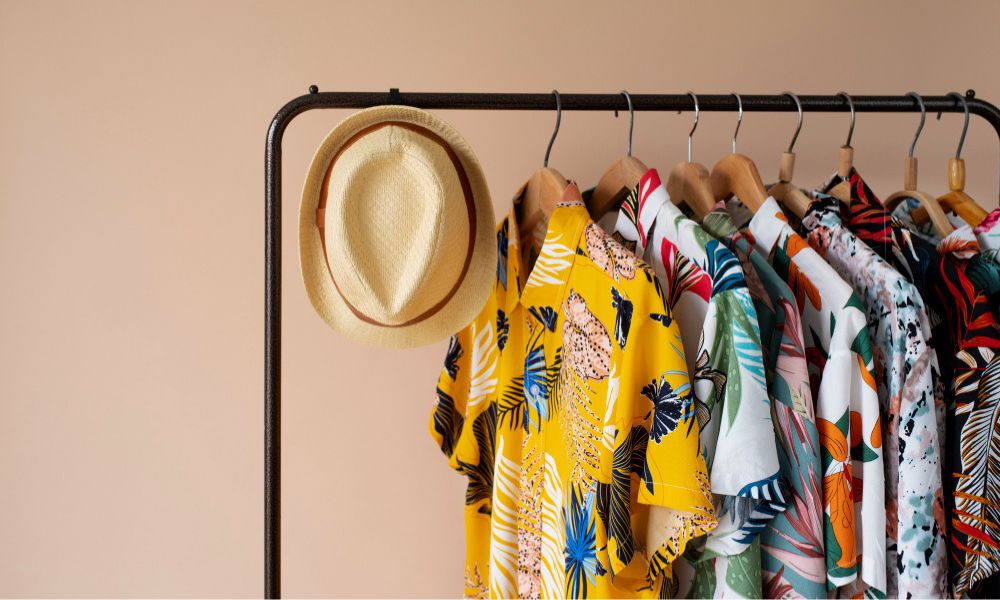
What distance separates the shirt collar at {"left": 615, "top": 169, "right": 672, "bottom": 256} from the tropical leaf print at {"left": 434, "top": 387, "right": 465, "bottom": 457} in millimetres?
377

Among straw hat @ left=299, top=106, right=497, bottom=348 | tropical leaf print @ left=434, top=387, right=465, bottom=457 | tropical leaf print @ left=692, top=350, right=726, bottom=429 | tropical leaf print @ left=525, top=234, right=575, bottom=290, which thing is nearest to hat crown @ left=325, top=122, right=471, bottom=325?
straw hat @ left=299, top=106, right=497, bottom=348

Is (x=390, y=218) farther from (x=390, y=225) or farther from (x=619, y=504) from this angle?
(x=619, y=504)

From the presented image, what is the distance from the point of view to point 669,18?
1.54m

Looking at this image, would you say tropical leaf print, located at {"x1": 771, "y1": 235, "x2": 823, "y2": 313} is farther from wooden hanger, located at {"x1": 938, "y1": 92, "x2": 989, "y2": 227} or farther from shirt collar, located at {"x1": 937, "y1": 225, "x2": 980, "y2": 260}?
wooden hanger, located at {"x1": 938, "y1": 92, "x2": 989, "y2": 227}

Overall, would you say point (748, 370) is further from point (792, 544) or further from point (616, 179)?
point (616, 179)

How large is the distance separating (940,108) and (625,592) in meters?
0.84

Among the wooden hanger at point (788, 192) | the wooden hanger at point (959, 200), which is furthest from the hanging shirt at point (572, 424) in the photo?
the wooden hanger at point (959, 200)

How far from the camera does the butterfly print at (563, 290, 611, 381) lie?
1.00 meters

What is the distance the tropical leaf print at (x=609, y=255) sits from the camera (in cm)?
97

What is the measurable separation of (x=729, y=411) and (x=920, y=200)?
525 millimetres

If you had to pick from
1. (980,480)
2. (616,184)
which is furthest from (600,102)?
(980,480)

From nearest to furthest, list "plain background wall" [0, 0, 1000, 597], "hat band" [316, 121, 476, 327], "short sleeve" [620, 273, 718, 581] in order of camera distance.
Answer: "short sleeve" [620, 273, 718, 581] → "hat band" [316, 121, 476, 327] → "plain background wall" [0, 0, 1000, 597]

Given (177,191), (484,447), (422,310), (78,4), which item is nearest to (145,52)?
(78,4)

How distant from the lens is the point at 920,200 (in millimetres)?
1153
